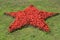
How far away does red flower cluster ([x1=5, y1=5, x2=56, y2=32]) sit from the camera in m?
3.38

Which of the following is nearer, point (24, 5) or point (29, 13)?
point (29, 13)

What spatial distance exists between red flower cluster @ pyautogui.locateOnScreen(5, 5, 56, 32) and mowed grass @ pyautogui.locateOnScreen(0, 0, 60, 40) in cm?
8

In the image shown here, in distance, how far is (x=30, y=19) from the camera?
349cm

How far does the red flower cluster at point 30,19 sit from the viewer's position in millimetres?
3377

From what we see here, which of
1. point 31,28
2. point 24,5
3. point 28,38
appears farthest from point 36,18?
point 24,5

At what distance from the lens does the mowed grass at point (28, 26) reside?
3334 mm

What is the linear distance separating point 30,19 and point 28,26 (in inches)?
5.1

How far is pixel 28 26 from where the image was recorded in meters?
3.52

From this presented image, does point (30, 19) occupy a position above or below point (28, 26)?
above

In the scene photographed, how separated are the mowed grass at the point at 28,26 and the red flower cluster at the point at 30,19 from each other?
0.28ft

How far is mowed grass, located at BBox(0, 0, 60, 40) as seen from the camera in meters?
3.33

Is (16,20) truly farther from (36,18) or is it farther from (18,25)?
(36,18)

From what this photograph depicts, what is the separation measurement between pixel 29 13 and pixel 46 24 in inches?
15.6

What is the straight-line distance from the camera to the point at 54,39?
3.27m
